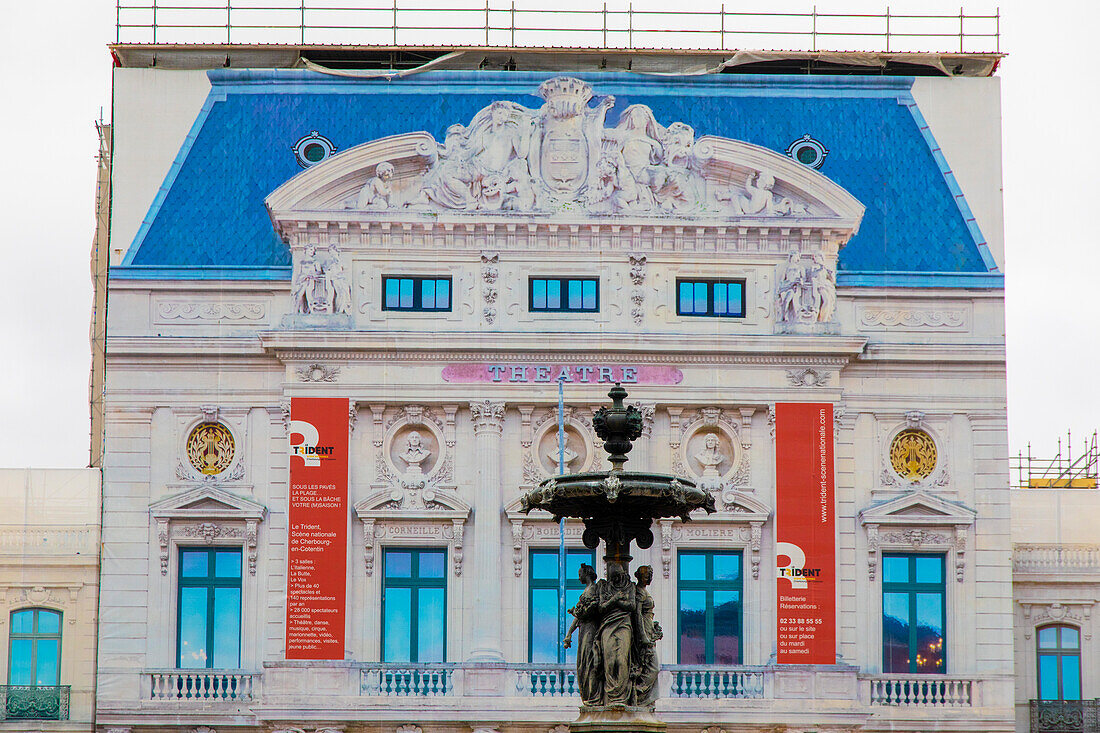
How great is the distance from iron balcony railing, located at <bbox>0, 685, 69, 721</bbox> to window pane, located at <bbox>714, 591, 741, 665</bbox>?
1238 centimetres

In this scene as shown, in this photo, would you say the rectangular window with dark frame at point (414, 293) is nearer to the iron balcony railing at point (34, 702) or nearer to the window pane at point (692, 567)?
the window pane at point (692, 567)

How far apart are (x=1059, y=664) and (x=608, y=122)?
13.8 metres

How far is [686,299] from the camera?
3575cm

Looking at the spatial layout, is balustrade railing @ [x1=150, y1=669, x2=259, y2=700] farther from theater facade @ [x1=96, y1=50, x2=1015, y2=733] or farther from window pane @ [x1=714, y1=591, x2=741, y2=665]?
window pane @ [x1=714, y1=591, x2=741, y2=665]

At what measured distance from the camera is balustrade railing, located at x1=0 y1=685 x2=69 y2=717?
34844 mm

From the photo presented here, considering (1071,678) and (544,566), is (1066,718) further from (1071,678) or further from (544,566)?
(544,566)

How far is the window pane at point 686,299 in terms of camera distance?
117 feet

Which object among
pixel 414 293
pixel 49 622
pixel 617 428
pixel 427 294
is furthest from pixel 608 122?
pixel 49 622

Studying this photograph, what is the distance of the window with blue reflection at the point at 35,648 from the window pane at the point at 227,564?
134 inches

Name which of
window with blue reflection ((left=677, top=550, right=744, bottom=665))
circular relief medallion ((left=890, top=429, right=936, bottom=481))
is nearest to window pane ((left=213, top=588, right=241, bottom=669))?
window with blue reflection ((left=677, top=550, right=744, bottom=665))

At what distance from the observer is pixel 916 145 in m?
36.5

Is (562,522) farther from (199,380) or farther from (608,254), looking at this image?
(199,380)

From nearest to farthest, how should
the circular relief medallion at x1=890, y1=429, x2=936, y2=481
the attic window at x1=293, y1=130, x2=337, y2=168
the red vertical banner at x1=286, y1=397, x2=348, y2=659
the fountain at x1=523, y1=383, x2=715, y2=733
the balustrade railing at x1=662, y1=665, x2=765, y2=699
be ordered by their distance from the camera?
the fountain at x1=523, y1=383, x2=715, y2=733 < the red vertical banner at x1=286, y1=397, x2=348, y2=659 < the balustrade railing at x1=662, y1=665, x2=765, y2=699 < the circular relief medallion at x1=890, y1=429, x2=936, y2=481 < the attic window at x1=293, y1=130, x2=337, y2=168

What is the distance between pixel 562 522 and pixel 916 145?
404 inches
